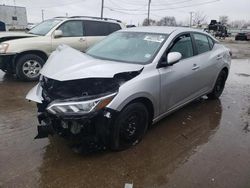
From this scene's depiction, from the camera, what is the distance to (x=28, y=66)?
7.46 metres

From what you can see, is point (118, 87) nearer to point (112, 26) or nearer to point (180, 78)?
point (180, 78)

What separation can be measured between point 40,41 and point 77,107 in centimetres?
497

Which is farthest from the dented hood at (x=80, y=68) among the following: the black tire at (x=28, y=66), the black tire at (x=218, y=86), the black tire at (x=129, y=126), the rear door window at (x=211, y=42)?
the black tire at (x=28, y=66)

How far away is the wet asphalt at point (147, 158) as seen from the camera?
3.17 meters

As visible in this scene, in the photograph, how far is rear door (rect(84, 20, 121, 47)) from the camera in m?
8.50

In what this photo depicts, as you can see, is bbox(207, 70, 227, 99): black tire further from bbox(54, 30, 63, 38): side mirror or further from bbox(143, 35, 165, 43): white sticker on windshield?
bbox(54, 30, 63, 38): side mirror

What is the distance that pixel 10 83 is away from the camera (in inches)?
287

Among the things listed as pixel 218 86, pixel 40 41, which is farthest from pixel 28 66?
pixel 218 86

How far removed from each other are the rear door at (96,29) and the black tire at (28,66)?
1.71 m

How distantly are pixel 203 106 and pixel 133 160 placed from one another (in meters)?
2.90

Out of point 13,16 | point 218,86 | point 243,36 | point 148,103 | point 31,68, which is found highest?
point 13,16

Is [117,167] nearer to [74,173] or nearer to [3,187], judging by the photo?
[74,173]

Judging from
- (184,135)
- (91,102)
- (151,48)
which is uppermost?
(151,48)

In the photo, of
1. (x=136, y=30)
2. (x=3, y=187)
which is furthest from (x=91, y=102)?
(x=136, y=30)
